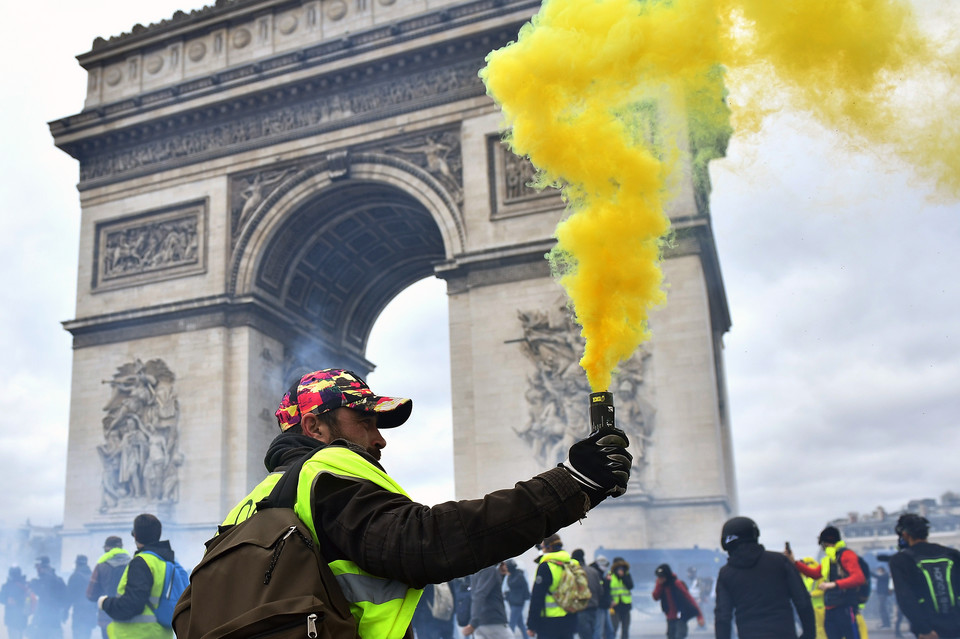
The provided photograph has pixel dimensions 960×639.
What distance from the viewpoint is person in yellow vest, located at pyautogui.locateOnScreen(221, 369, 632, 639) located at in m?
1.79

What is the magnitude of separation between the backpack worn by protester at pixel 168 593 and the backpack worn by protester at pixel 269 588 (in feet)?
10.6

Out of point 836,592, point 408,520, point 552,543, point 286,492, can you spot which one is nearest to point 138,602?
point 286,492

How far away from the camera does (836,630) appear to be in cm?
798

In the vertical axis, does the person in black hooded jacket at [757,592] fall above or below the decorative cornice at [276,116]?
below

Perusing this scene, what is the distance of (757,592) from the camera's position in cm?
516

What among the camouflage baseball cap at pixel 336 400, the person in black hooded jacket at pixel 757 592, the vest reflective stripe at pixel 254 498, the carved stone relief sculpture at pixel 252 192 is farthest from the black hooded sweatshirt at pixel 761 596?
the carved stone relief sculpture at pixel 252 192

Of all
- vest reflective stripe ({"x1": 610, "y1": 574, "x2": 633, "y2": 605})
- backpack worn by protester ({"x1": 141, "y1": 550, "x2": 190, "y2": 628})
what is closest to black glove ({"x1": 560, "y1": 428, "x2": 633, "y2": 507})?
backpack worn by protester ({"x1": 141, "y1": 550, "x2": 190, "y2": 628})

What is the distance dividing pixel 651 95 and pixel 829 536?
583 centimetres

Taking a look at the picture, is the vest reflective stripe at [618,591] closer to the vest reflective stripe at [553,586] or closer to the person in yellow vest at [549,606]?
the person in yellow vest at [549,606]

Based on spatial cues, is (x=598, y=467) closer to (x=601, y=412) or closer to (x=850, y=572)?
(x=601, y=412)

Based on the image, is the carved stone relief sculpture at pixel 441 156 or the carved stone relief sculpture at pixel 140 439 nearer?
the carved stone relief sculpture at pixel 441 156

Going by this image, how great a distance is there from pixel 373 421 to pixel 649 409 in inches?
534

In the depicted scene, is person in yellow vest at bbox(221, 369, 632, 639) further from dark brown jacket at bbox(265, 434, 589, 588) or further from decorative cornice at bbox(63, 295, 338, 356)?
decorative cornice at bbox(63, 295, 338, 356)

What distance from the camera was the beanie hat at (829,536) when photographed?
786 centimetres
